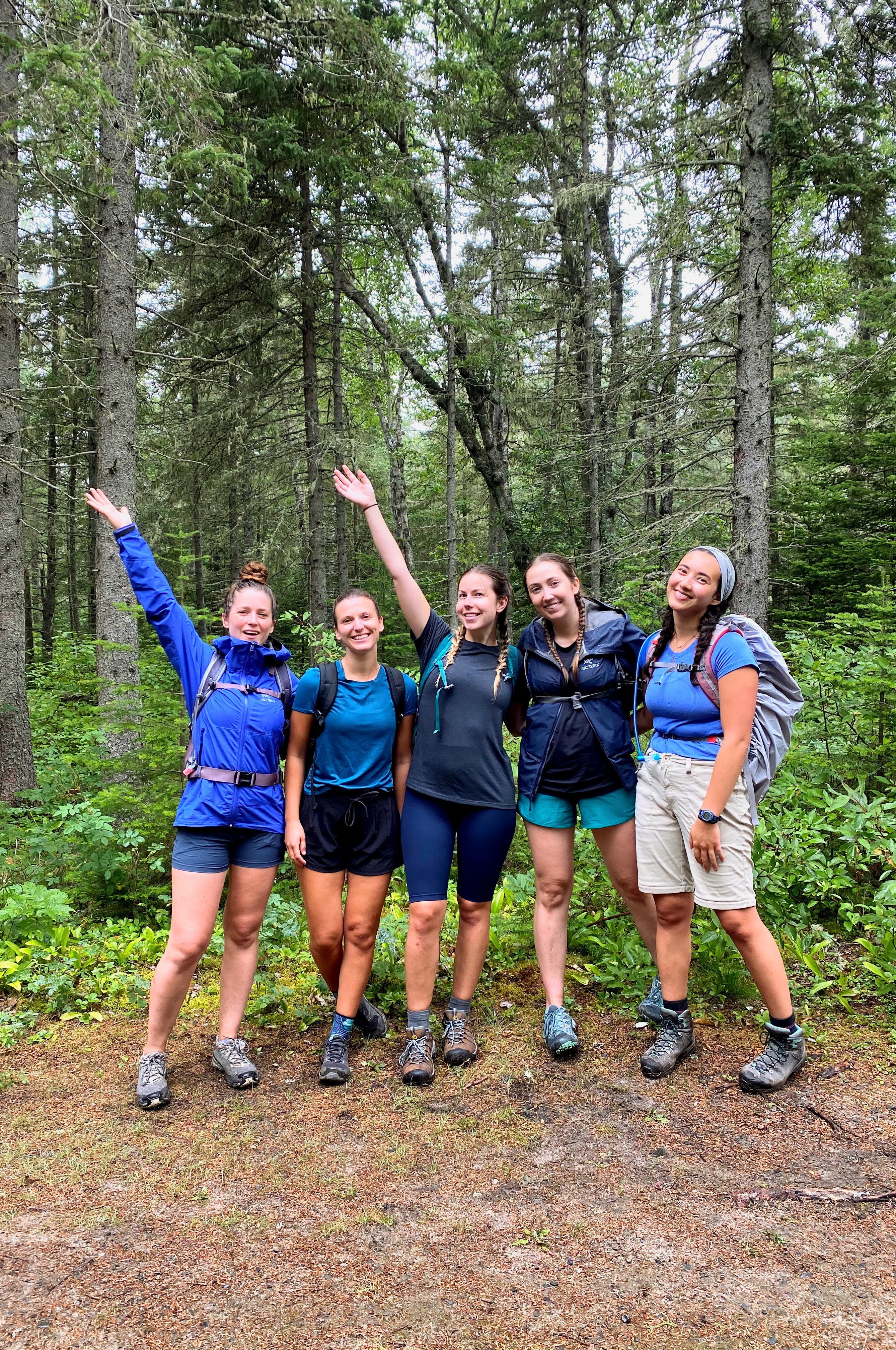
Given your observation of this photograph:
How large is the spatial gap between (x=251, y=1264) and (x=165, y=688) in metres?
4.92

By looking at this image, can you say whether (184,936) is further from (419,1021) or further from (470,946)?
(470,946)

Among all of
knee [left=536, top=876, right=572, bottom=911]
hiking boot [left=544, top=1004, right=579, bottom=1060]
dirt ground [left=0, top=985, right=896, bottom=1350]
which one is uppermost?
knee [left=536, top=876, right=572, bottom=911]

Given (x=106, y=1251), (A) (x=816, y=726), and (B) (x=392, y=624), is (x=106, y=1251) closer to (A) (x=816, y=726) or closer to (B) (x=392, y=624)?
(A) (x=816, y=726)

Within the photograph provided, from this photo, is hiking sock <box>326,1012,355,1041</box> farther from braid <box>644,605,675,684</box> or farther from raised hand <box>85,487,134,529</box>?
raised hand <box>85,487,134,529</box>

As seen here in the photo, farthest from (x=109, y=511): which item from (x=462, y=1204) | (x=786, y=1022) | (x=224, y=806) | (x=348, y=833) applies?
(x=786, y=1022)

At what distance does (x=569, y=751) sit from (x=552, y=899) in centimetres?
74

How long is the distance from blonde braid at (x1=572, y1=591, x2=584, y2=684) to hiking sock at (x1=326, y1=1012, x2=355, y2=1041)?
74.6 inches

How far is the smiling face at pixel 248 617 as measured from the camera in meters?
3.45

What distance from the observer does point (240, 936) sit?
3439 millimetres

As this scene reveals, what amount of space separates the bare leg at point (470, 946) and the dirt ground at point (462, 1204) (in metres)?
0.34

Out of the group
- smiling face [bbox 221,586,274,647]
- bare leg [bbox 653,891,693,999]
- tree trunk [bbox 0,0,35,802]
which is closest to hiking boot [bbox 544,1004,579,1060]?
bare leg [bbox 653,891,693,999]

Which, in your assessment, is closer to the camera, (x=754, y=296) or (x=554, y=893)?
(x=554, y=893)

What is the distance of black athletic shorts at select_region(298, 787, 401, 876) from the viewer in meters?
3.48

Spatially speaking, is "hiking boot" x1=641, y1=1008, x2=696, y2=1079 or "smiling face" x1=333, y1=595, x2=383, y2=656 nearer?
"hiking boot" x1=641, y1=1008, x2=696, y2=1079
